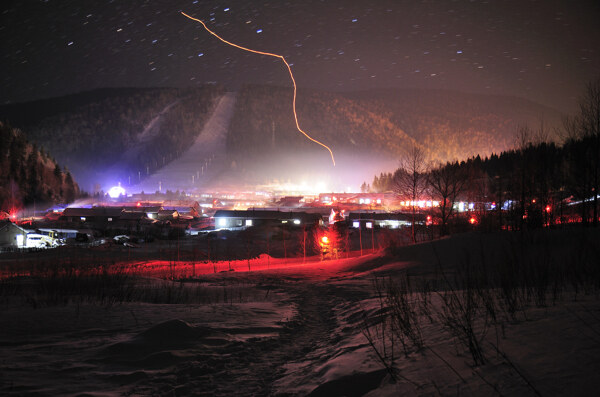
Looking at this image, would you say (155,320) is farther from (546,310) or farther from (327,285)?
(327,285)

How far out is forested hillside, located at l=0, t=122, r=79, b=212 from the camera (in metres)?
67.5

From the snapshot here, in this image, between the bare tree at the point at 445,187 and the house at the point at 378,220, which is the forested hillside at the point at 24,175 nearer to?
the house at the point at 378,220

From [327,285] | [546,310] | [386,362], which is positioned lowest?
[327,285]

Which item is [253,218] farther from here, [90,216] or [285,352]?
[285,352]

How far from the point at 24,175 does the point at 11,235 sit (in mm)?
43491

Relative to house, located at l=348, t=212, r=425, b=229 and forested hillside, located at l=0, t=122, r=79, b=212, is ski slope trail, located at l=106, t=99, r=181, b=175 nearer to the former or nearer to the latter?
forested hillside, located at l=0, t=122, r=79, b=212

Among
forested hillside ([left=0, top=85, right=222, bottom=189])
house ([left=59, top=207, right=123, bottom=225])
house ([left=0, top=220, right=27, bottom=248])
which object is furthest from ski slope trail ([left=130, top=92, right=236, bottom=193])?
house ([left=0, top=220, right=27, bottom=248])

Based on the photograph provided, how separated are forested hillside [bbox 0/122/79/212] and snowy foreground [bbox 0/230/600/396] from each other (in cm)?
7388

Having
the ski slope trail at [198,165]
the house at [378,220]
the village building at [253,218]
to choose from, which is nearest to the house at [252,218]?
the village building at [253,218]

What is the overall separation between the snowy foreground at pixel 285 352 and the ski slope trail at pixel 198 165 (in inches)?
4598

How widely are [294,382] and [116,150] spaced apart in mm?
156975

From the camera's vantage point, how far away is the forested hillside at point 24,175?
67.5 metres

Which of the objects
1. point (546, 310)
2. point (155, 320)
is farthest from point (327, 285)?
point (546, 310)

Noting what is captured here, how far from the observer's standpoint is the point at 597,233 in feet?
44.8
